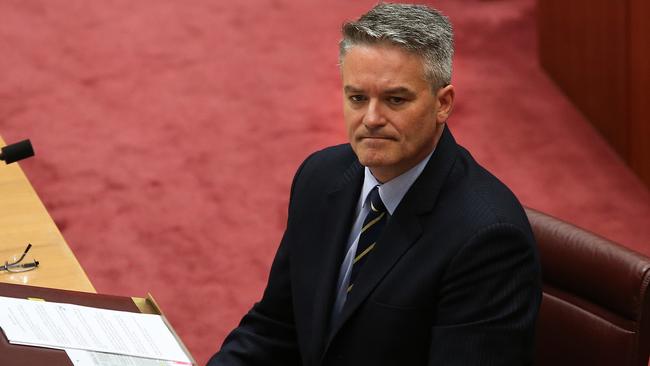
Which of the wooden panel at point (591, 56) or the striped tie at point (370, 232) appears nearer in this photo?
the striped tie at point (370, 232)

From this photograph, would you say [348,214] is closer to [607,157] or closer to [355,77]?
[355,77]

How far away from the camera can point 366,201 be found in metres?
1.75

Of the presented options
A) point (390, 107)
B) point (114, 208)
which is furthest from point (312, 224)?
point (114, 208)

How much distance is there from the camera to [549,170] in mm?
3543

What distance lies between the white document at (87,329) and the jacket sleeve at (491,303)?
1.25 ft

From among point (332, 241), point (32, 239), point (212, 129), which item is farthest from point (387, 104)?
point (212, 129)

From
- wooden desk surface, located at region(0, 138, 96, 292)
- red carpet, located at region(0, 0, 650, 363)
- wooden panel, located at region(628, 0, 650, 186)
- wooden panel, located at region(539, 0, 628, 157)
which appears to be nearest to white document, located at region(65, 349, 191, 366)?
wooden desk surface, located at region(0, 138, 96, 292)

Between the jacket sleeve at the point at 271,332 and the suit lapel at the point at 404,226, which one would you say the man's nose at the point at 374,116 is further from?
the jacket sleeve at the point at 271,332

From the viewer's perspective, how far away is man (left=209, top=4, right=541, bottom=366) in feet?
5.13

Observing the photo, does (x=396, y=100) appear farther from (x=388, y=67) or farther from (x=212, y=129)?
(x=212, y=129)

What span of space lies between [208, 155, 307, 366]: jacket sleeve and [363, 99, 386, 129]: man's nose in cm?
29

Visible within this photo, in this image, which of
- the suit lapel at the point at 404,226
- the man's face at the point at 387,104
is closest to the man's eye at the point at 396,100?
the man's face at the point at 387,104

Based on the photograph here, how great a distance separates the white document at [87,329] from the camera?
1.65m

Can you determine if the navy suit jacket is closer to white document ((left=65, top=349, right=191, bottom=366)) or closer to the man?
the man
